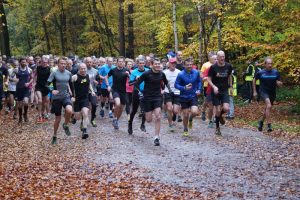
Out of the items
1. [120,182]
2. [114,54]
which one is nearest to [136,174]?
[120,182]

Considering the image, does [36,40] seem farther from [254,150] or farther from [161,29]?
[254,150]

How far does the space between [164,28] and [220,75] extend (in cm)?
1500

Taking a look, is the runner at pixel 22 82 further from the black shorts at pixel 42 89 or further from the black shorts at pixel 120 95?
the black shorts at pixel 120 95

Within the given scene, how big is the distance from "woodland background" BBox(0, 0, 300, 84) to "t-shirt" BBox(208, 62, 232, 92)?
4175mm

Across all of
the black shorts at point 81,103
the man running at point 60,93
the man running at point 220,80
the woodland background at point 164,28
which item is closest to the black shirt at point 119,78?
the black shorts at point 81,103

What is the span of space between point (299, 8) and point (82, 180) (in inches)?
465

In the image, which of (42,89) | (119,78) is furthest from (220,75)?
(42,89)

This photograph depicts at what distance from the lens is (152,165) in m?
Result: 10.6

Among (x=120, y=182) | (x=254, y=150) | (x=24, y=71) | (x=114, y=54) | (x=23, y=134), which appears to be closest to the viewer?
(x=120, y=182)

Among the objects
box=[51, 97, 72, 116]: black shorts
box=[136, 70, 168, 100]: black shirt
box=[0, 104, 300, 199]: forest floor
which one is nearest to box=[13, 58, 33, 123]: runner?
box=[0, 104, 300, 199]: forest floor

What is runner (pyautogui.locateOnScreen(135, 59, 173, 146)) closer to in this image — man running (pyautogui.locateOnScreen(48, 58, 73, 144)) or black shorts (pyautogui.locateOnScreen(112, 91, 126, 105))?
man running (pyautogui.locateOnScreen(48, 58, 73, 144))

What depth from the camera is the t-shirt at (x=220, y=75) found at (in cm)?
1338

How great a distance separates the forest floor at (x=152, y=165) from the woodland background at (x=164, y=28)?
540cm

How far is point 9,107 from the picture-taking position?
22203mm
